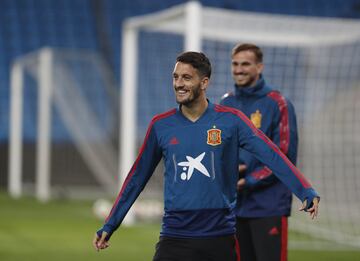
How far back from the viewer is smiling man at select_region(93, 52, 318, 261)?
13.9 feet

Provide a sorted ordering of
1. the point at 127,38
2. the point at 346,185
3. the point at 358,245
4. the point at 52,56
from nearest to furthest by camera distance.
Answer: the point at 358,245
the point at 346,185
the point at 127,38
the point at 52,56

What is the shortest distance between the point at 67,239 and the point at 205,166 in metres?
6.65

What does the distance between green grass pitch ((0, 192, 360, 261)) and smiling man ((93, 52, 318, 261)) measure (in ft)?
15.1

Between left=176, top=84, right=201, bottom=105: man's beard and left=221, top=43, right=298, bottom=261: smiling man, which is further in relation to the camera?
left=221, top=43, right=298, bottom=261: smiling man

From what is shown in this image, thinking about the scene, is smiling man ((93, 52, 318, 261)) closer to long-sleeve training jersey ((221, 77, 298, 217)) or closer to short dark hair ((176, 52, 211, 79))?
short dark hair ((176, 52, 211, 79))

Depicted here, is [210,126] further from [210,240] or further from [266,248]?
[266,248]

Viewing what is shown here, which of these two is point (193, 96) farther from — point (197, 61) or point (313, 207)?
point (313, 207)

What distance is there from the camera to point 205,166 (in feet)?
14.0

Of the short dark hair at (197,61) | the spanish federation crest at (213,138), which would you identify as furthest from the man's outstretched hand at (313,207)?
the short dark hair at (197,61)

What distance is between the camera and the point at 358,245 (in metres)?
9.73

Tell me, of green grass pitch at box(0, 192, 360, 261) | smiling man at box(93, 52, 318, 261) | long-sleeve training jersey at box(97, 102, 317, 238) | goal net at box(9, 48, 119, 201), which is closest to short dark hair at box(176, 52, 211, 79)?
smiling man at box(93, 52, 318, 261)

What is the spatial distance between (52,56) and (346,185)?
9.03 metres

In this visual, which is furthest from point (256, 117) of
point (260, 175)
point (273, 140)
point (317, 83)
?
point (317, 83)

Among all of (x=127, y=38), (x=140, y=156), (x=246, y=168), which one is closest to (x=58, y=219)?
(x=127, y=38)
